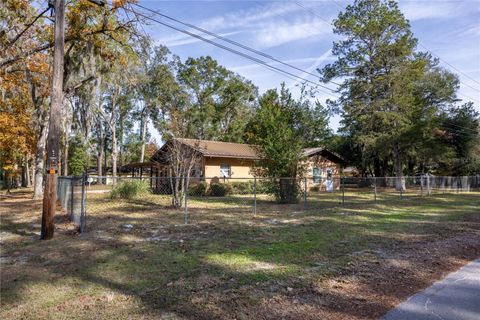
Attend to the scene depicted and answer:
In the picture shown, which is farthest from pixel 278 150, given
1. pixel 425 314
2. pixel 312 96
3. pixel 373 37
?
pixel 373 37

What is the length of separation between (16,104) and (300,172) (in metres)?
17.3

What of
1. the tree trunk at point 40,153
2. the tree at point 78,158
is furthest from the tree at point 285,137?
the tree at point 78,158

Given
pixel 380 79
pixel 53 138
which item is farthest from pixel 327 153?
pixel 53 138

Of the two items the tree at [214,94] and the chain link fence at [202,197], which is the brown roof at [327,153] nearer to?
the chain link fence at [202,197]

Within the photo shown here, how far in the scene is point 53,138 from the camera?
333 inches

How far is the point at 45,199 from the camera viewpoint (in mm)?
8344

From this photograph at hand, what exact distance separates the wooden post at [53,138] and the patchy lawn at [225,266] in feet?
1.57

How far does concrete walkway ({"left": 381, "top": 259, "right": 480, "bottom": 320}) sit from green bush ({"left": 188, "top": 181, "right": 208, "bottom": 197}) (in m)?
18.4

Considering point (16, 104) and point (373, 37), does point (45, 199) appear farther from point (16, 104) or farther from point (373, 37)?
point (373, 37)

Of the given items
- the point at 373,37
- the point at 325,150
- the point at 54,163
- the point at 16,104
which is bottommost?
the point at 54,163

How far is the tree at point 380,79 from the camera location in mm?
29281

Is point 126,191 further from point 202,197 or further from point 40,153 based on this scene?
point 40,153

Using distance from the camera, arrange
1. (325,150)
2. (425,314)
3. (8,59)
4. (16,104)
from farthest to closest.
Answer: (325,150) < (16,104) < (8,59) < (425,314)

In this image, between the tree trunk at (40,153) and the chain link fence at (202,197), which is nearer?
the chain link fence at (202,197)
